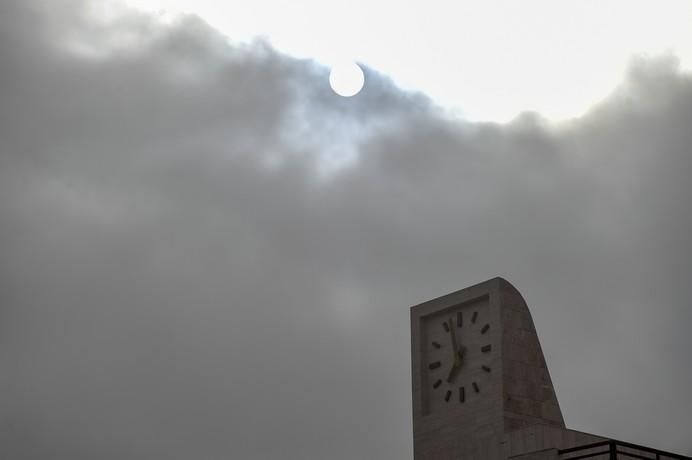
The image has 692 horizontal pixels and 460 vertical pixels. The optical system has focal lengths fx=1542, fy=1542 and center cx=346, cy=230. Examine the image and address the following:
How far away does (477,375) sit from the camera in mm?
39469

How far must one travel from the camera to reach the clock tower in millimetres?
38469

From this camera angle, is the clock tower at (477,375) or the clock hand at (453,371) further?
the clock hand at (453,371)

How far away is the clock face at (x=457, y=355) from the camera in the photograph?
39500 millimetres

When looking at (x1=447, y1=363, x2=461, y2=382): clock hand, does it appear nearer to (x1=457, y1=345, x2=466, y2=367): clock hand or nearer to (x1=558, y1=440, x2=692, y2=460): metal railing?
(x1=457, y1=345, x2=466, y2=367): clock hand

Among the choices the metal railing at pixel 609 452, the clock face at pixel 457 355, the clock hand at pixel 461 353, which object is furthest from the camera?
the clock hand at pixel 461 353

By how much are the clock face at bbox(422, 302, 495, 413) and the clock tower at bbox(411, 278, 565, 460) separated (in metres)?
0.03

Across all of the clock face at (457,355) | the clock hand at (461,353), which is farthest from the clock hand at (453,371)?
the clock hand at (461,353)

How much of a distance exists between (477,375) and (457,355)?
0.97m

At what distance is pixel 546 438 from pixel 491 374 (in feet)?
8.80

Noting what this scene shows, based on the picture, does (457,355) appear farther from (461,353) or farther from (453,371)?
(453,371)

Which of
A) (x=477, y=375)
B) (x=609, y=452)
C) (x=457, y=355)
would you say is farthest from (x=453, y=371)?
(x=609, y=452)

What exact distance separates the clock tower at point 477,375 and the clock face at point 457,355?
25 mm

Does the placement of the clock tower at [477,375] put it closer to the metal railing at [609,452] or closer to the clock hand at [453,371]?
the clock hand at [453,371]

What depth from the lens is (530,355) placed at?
39344 millimetres
